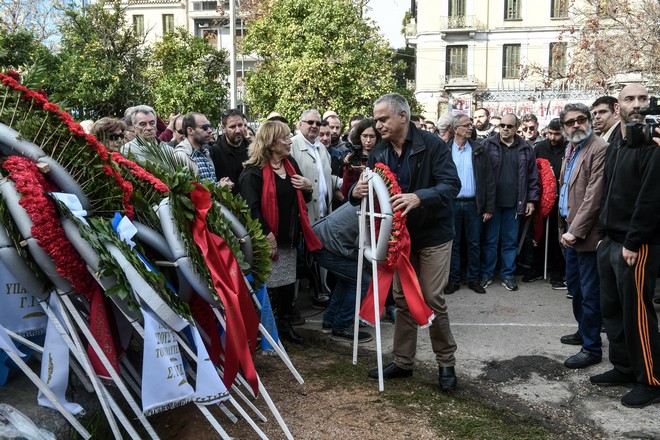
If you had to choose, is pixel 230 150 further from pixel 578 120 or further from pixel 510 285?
pixel 510 285

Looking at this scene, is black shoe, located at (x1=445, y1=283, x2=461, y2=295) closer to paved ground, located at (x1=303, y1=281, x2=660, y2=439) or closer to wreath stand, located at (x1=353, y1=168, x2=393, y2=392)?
paved ground, located at (x1=303, y1=281, x2=660, y2=439)

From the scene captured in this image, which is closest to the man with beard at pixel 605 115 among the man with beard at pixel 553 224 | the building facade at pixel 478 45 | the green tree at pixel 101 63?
the man with beard at pixel 553 224

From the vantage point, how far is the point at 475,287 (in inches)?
320

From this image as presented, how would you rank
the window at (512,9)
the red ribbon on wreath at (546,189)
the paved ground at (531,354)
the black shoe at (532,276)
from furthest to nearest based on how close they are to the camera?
the window at (512,9) → the black shoe at (532,276) → the red ribbon on wreath at (546,189) → the paved ground at (531,354)

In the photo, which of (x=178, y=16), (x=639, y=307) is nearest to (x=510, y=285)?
(x=639, y=307)

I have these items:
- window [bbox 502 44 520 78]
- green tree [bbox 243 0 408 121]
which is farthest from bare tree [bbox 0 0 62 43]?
window [bbox 502 44 520 78]

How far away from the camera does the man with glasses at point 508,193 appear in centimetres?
827

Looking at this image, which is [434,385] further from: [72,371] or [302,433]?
[72,371]

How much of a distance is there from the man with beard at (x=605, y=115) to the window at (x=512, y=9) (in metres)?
40.5

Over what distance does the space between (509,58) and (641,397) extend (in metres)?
43.2

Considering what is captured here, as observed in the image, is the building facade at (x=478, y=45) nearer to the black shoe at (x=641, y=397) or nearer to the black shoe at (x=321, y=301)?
the black shoe at (x=321, y=301)

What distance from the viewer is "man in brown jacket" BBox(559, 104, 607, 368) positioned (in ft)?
17.6

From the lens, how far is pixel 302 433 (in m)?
4.02

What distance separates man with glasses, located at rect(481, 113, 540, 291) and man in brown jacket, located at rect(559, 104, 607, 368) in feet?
6.10
